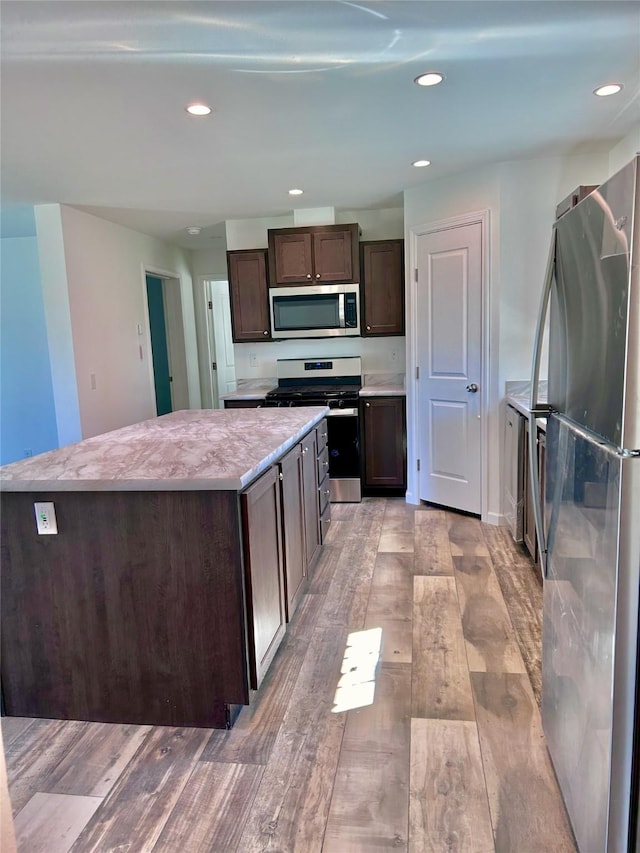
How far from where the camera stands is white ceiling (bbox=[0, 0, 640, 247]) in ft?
6.13

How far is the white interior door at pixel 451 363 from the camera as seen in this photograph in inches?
149

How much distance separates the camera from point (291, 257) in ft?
15.3

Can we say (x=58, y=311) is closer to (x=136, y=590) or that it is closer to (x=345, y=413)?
(x=345, y=413)

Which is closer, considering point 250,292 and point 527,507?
point 527,507

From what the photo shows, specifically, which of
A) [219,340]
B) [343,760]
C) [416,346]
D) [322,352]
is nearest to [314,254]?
[322,352]

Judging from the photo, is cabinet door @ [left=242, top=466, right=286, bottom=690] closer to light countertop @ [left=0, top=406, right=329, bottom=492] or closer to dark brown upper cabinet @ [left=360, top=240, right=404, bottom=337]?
light countertop @ [left=0, top=406, right=329, bottom=492]

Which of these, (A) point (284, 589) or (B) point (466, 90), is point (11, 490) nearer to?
(A) point (284, 589)

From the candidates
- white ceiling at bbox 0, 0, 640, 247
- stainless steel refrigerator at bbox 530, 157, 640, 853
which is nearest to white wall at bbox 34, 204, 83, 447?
white ceiling at bbox 0, 0, 640, 247

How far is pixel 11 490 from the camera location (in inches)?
71.4

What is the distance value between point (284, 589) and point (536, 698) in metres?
1.05

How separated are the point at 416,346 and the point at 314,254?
4.05 ft

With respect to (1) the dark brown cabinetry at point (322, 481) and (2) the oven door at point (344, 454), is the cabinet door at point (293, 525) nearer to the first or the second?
(1) the dark brown cabinetry at point (322, 481)

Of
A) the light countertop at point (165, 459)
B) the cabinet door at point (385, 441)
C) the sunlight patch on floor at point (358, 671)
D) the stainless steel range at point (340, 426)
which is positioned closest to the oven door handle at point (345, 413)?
the stainless steel range at point (340, 426)

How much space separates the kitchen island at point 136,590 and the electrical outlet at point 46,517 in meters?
0.01
